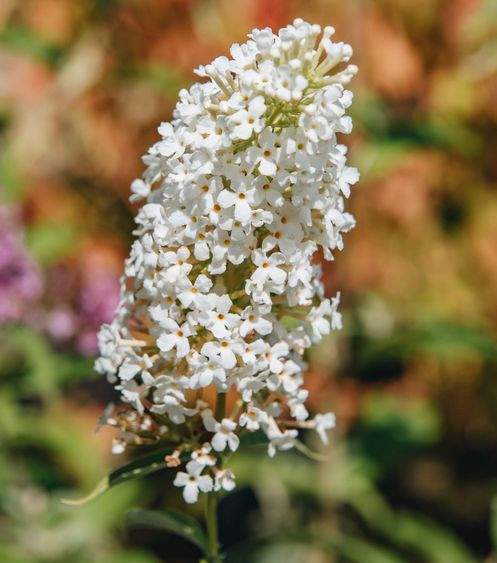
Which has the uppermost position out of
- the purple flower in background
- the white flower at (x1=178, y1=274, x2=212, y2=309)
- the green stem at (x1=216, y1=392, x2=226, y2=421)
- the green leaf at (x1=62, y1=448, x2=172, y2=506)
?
the purple flower in background

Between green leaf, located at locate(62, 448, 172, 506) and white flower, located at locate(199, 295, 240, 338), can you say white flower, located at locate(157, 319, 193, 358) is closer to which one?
white flower, located at locate(199, 295, 240, 338)

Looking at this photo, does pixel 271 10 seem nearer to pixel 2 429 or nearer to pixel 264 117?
pixel 2 429

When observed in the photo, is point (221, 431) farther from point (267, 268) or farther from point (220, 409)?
point (267, 268)

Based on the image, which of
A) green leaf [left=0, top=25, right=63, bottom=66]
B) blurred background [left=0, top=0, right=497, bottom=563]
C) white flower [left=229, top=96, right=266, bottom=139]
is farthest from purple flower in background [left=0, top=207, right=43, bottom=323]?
white flower [left=229, top=96, right=266, bottom=139]

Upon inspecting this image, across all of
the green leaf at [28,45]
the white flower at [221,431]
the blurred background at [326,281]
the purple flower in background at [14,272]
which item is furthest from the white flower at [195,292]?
the green leaf at [28,45]

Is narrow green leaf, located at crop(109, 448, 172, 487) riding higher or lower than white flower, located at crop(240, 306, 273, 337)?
lower

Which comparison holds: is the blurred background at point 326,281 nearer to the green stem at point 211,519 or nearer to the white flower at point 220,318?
the green stem at point 211,519

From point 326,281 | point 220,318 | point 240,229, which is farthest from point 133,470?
point 326,281

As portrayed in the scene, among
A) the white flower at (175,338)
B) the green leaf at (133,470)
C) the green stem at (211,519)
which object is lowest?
the green stem at (211,519)
